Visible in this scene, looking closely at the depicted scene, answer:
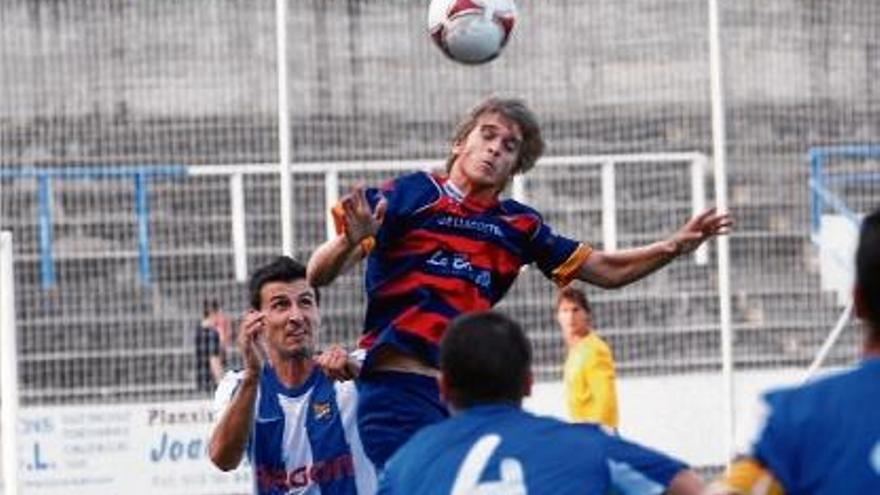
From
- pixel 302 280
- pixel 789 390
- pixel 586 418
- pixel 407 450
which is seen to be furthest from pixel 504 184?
pixel 586 418

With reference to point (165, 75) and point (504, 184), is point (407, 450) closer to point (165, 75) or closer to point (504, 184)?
point (504, 184)

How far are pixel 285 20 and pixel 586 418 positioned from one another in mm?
2839

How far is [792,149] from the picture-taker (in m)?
16.9

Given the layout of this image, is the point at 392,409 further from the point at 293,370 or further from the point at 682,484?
the point at 682,484

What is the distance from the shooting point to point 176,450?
50.6 feet

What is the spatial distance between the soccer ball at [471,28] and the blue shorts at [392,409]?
5.49 ft

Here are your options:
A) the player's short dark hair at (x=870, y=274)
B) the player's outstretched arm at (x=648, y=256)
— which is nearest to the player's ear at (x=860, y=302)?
the player's short dark hair at (x=870, y=274)

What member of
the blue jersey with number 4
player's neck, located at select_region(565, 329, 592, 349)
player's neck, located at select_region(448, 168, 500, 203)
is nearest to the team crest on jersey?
player's neck, located at select_region(448, 168, 500, 203)

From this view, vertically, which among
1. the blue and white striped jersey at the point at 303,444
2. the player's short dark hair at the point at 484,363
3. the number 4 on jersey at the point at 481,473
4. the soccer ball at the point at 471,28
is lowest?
the blue and white striped jersey at the point at 303,444

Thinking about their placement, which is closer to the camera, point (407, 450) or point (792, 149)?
point (407, 450)

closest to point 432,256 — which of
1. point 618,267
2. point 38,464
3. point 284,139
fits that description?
point 618,267

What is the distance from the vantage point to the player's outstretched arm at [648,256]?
748 cm

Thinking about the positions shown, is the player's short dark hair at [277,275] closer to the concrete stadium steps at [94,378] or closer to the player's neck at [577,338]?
the player's neck at [577,338]

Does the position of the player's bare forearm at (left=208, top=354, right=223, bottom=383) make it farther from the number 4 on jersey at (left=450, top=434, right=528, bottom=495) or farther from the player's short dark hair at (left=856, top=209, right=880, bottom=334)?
the player's short dark hair at (left=856, top=209, right=880, bottom=334)
